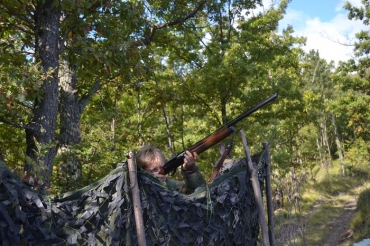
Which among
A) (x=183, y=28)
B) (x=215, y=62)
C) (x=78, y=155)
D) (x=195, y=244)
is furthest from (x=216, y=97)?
(x=195, y=244)

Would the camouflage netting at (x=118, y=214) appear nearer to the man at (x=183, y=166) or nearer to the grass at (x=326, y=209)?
the man at (x=183, y=166)

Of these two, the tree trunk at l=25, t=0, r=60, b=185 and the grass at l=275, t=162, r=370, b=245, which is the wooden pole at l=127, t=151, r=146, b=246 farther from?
the grass at l=275, t=162, r=370, b=245

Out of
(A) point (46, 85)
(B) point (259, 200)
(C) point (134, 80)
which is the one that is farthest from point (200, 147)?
(C) point (134, 80)

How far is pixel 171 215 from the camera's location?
345 cm

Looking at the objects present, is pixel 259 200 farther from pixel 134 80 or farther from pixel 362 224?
pixel 362 224

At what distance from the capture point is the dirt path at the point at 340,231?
12.5m

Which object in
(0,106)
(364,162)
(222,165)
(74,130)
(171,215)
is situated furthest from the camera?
(364,162)

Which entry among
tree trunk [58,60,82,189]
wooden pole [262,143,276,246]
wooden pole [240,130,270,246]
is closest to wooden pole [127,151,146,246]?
wooden pole [240,130,270,246]

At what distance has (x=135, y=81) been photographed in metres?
12.2

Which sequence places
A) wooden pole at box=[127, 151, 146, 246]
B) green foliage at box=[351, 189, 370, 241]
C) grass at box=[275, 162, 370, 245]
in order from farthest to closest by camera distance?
green foliage at box=[351, 189, 370, 241] < grass at box=[275, 162, 370, 245] < wooden pole at box=[127, 151, 146, 246]

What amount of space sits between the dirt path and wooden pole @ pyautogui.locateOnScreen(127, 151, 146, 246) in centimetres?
972

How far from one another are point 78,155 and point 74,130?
1.19 m

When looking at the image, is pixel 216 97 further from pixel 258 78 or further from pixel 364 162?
pixel 364 162

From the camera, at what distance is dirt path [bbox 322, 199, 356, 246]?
1246 cm
